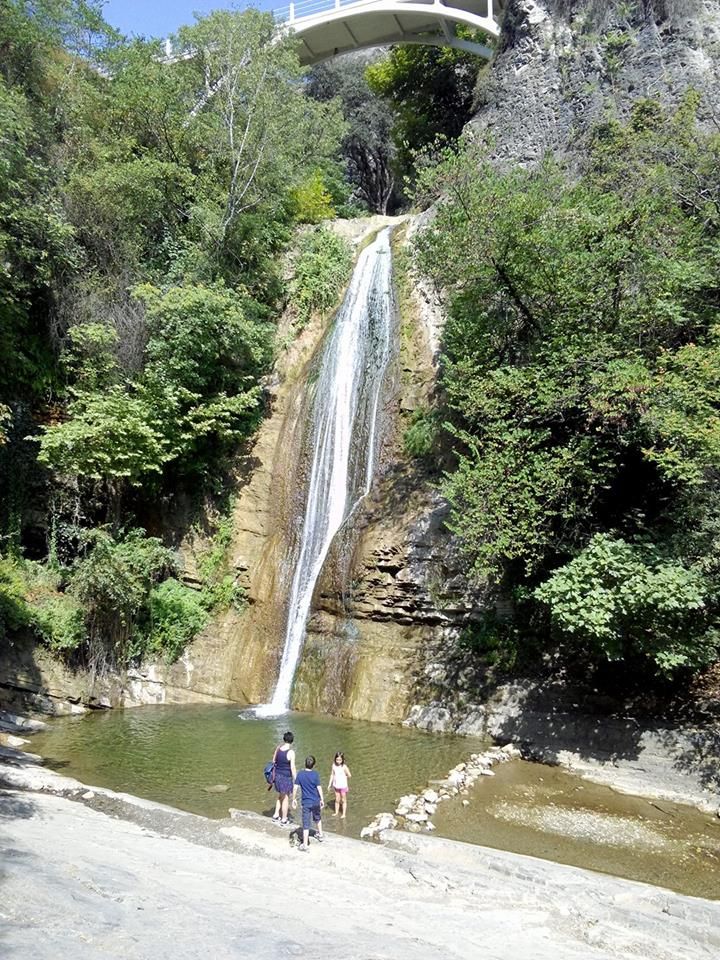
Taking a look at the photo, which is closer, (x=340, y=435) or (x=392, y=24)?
(x=340, y=435)

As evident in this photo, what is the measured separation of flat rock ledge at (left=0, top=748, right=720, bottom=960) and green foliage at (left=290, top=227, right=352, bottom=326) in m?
17.8

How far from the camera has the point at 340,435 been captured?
19.0m

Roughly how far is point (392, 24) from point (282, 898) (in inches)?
1413

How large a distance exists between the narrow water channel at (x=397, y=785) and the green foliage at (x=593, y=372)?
2.47 m

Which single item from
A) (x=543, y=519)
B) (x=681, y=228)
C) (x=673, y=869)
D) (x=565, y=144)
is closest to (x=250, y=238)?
(x=565, y=144)

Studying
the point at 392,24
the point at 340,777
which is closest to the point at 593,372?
the point at 340,777

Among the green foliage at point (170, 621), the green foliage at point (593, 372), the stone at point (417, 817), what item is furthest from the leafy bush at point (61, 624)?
the stone at point (417, 817)

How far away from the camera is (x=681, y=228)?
14281mm

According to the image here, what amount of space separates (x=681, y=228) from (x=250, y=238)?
13.7 meters

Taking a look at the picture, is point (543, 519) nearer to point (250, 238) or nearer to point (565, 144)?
point (250, 238)

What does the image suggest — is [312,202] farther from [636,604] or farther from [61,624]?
[636,604]

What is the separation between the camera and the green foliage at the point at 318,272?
23.6m

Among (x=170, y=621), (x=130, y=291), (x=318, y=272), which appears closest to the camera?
(x=170, y=621)

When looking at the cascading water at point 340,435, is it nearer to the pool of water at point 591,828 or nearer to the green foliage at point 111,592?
the green foliage at point 111,592
